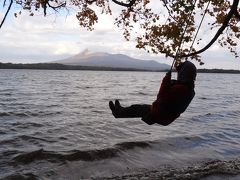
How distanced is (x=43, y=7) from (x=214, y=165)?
8529 millimetres

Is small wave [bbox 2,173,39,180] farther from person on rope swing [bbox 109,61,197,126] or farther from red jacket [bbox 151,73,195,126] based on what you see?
red jacket [bbox 151,73,195,126]

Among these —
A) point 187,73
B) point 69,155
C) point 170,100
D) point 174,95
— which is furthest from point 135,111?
point 69,155

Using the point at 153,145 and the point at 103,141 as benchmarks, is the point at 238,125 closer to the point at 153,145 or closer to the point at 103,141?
the point at 153,145

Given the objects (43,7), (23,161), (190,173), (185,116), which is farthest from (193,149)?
(185,116)

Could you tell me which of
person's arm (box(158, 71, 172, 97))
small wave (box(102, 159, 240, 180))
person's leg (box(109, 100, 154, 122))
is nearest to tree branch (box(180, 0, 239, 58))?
person's arm (box(158, 71, 172, 97))

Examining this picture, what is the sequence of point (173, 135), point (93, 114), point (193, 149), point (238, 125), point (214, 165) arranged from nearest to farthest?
1. point (214, 165)
2. point (193, 149)
3. point (173, 135)
4. point (238, 125)
5. point (93, 114)

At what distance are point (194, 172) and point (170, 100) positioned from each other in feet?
17.0

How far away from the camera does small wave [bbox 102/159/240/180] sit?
1245 cm

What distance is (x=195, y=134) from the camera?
2092 cm

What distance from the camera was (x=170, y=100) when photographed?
8.85m

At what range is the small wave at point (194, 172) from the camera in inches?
490

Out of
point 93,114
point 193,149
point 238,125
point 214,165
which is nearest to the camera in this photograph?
point 214,165

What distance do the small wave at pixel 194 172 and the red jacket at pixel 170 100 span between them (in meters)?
3.91

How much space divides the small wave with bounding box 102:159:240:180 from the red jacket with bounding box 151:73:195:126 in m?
3.91
